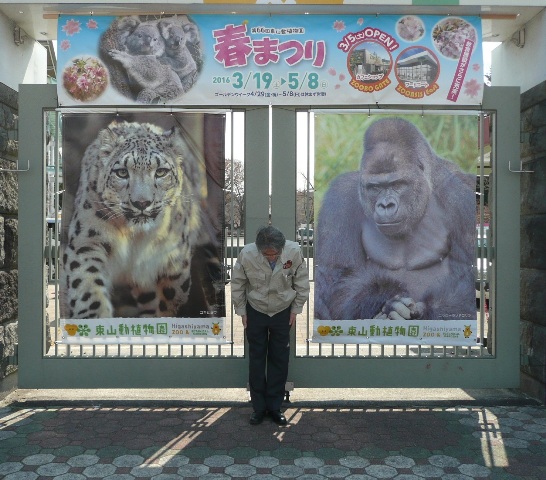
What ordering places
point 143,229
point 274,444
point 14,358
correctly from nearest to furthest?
point 274,444 → point 143,229 → point 14,358

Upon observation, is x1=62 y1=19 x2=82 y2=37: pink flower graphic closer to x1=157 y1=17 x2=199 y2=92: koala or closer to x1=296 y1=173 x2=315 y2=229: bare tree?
x1=157 y1=17 x2=199 y2=92: koala

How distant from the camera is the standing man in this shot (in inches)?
208

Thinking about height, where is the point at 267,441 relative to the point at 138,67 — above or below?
below

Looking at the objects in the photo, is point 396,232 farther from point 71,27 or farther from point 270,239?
point 71,27

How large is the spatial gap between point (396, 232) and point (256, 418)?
6.71 ft

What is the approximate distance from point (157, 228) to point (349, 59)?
228cm

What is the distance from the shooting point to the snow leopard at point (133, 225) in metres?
5.73

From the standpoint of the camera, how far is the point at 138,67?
18.6 ft

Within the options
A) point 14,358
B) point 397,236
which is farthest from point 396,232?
point 14,358

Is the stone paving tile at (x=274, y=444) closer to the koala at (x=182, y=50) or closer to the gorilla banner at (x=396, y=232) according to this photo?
the gorilla banner at (x=396, y=232)

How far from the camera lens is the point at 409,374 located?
5809 mm

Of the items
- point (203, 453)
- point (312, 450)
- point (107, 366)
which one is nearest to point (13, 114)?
point (107, 366)

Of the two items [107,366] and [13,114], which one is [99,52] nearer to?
[13,114]

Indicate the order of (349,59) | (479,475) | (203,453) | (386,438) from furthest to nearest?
1. (349,59)
2. (386,438)
3. (203,453)
4. (479,475)
